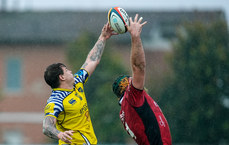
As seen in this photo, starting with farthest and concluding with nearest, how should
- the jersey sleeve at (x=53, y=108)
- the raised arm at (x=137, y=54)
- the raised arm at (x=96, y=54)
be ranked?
the raised arm at (x=96, y=54)
the jersey sleeve at (x=53, y=108)
the raised arm at (x=137, y=54)

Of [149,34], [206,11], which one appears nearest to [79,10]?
[149,34]

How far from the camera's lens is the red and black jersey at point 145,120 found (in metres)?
5.05

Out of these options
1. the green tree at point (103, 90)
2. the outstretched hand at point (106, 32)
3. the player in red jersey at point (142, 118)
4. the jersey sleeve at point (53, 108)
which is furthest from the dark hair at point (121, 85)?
the green tree at point (103, 90)

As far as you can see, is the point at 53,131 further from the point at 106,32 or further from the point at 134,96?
the point at 106,32

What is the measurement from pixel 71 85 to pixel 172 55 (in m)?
10.8

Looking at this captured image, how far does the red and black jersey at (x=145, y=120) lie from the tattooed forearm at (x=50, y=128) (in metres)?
0.86

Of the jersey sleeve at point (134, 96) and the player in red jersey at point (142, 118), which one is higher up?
the jersey sleeve at point (134, 96)

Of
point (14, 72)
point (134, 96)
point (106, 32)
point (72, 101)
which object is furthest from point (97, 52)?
point (14, 72)

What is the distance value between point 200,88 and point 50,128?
10.4 meters

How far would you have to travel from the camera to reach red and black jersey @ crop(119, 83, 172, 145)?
16.6ft

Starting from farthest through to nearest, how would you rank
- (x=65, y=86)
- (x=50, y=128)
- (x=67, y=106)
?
(x=65, y=86) < (x=67, y=106) < (x=50, y=128)

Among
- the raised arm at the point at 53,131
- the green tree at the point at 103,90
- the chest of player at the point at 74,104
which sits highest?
the chest of player at the point at 74,104

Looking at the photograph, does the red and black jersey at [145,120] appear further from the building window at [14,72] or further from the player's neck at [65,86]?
the building window at [14,72]

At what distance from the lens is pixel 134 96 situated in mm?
4953
